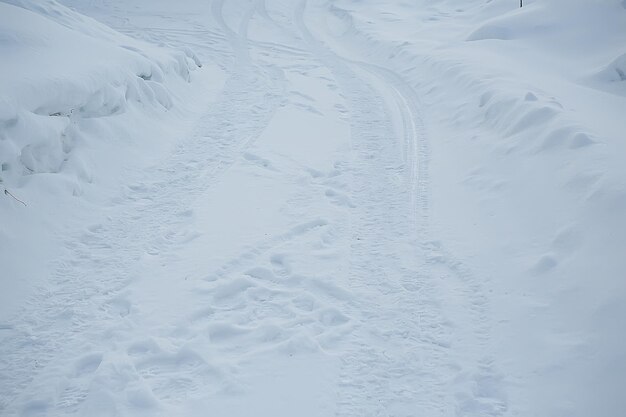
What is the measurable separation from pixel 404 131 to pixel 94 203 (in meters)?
4.91

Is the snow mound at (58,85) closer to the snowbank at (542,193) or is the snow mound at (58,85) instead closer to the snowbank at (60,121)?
the snowbank at (60,121)

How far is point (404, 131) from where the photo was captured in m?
8.35

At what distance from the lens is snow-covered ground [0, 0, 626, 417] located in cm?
376

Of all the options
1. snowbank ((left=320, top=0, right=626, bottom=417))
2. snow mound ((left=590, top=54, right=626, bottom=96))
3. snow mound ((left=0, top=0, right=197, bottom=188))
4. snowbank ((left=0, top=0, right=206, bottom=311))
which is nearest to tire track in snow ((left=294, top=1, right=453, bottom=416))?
snowbank ((left=320, top=0, right=626, bottom=417))

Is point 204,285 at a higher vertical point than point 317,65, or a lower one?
lower

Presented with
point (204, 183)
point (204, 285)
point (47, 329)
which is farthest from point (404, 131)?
point (47, 329)

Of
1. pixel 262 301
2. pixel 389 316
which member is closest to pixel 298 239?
pixel 262 301

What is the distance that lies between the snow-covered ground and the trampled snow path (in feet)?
0.07

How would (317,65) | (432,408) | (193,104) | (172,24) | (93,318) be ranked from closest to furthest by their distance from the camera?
(432,408), (93,318), (193,104), (317,65), (172,24)

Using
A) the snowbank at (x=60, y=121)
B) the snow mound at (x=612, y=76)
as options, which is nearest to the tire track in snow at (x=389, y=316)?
the snowbank at (x=60, y=121)

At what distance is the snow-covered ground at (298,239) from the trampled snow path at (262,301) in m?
0.02

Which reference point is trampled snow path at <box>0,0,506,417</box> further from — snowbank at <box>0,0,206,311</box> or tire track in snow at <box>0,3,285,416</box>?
snowbank at <box>0,0,206,311</box>

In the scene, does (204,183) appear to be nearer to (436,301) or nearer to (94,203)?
(94,203)

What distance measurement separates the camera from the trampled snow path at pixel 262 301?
368 centimetres
